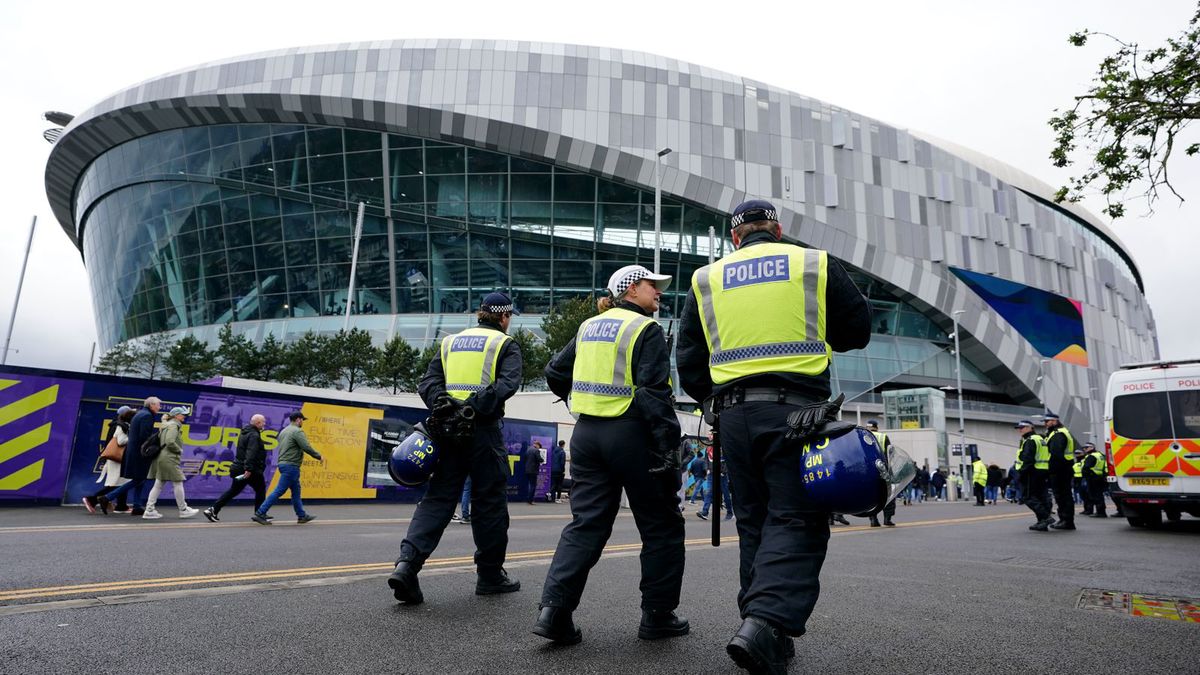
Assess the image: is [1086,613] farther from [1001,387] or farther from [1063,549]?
[1001,387]

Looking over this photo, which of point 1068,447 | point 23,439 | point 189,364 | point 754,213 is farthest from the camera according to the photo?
point 189,364

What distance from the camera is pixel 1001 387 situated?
1887 inches

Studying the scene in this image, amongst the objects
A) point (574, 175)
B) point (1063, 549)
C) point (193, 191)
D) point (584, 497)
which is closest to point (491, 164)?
point (574, 175)

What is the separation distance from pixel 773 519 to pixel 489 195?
38154 millimetres

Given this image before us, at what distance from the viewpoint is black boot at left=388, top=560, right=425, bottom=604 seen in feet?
12.0

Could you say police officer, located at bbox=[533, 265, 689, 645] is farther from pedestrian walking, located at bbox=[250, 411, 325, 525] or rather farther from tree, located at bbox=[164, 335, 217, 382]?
tree, located at bbox=[164, 335, 217, 382]

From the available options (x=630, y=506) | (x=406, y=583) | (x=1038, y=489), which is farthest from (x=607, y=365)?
(x=1038, y=489)

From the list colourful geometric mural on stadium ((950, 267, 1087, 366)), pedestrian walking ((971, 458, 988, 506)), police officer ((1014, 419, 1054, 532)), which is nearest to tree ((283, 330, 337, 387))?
pedestrian walking ((971, 458, 988, 506))

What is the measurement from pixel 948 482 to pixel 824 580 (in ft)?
114

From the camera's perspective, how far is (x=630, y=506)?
3.22m

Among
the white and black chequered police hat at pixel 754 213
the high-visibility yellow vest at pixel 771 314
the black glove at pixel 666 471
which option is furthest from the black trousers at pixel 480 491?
the white and black chequered police hat at pixel 754 213

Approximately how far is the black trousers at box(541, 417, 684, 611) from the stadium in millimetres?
31846

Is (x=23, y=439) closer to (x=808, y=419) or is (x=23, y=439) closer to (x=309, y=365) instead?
(x=808, y=419)

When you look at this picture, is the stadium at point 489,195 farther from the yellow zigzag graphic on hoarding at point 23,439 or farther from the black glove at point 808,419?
the black glove at point 808,419
